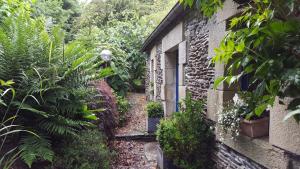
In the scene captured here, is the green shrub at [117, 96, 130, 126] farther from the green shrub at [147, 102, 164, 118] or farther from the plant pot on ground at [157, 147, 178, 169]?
the plant pot on ground at [157, 147, 178, 169]

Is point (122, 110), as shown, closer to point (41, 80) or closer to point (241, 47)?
point (41, 80)

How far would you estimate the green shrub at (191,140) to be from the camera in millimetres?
3676

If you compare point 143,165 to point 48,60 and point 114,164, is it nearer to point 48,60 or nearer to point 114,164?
point 114,164

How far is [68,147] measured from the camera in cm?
376

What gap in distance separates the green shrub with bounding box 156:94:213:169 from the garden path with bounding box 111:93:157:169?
1168mm

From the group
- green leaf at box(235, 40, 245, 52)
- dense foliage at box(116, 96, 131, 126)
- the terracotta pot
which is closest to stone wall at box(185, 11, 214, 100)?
the terracotta pot

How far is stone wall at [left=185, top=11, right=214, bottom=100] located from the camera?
12.5ft

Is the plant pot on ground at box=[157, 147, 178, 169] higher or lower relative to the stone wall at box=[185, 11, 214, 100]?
lower

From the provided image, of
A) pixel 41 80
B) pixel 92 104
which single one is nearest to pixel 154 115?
pixel 92 104

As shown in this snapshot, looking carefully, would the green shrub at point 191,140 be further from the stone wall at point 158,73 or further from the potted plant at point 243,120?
the stone wall at point 158,73

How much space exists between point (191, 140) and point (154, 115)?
3348 millimetres

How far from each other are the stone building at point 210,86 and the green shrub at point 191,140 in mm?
155

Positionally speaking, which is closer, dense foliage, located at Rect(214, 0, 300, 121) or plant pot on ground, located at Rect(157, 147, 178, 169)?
dense foliage, located at Rect(214, 0, 300, 121)

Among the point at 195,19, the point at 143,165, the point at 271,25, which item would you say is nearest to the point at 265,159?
the point at 271,25
